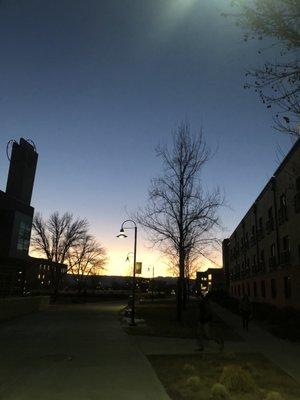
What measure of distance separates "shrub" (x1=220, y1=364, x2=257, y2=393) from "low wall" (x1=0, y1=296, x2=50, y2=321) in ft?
61.3

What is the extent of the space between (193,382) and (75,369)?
2963 millimetres

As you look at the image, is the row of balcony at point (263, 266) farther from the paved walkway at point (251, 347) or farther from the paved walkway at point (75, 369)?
the paved walkway at point (75, 369)

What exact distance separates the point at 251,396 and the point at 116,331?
11.6m

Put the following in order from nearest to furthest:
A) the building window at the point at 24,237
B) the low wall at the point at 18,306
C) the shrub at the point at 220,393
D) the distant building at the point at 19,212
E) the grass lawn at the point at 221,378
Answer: the shrub at the point at 220,393
the grass lawn at the point at 221,378
the low wall at the point at 18,306
the distant building at the point at 19,212
the building window at the point at 24,237

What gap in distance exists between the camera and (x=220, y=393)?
776 centimetres

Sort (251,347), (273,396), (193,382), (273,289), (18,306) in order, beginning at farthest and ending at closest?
(273,289)
(18,306)
(251,347)
(193,382)
(273,396)

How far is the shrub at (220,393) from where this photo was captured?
25.2 ft

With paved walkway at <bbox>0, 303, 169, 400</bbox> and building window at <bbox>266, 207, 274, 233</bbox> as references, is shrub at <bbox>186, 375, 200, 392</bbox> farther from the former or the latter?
building window at <bbox>266, 207, 274, 233</bbox>

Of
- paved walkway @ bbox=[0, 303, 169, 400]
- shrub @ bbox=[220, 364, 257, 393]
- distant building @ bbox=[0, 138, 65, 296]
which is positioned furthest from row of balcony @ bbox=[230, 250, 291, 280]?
distant building @ bbox=[0, 138, 65, 296]

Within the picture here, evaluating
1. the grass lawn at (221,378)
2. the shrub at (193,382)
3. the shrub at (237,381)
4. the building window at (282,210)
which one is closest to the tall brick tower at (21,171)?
the building window at (282,210)

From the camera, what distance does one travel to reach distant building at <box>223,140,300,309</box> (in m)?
25.2

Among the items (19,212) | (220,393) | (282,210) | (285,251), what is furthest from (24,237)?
(220,393)

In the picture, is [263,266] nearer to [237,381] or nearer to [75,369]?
[75,369]

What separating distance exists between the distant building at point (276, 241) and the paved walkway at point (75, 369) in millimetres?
9496
